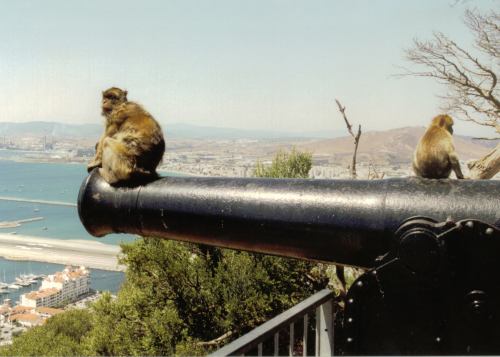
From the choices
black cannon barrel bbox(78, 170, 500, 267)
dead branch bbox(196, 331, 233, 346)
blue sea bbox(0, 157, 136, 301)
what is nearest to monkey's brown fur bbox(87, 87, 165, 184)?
black cannon barrel bbox(78, 170, 500, 267)

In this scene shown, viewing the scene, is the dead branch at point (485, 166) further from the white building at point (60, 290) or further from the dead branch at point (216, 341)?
the white building at point (60, 290)

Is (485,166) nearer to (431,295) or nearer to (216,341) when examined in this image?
(431,295)

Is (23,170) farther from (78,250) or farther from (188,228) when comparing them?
(188,228)

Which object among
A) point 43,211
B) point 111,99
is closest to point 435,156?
point 111,99

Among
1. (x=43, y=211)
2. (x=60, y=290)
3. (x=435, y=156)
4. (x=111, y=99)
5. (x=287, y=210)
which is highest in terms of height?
(x=111, y=99)

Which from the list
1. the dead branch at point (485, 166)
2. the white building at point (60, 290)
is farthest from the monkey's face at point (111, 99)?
the white building at point (60, 290)

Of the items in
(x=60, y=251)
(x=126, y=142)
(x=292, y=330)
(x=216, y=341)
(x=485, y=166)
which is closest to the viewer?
(x=292, y=330)
